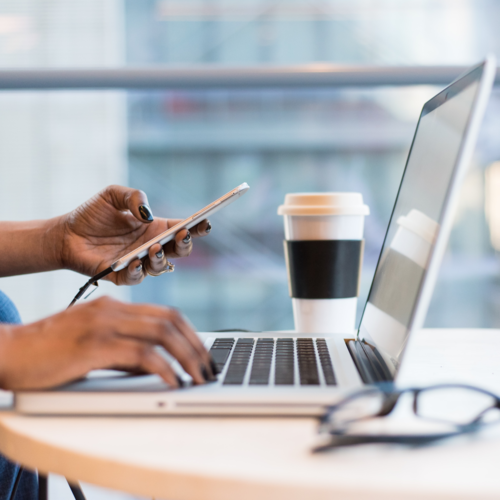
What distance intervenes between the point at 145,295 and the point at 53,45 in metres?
1.89

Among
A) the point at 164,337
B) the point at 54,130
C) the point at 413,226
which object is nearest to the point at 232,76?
the point at 413,226

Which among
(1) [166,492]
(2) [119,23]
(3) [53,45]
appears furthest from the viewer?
(2) [119,23]

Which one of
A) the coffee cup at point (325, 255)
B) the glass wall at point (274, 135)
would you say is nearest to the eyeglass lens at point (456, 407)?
the coffee cup at point (325, 255)

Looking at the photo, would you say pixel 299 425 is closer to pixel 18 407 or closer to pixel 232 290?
pixel 18 407

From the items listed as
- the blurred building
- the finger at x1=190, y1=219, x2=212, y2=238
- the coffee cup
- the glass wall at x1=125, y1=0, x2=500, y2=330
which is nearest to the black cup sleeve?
the coffee cup

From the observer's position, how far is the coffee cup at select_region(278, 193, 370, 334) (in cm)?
62

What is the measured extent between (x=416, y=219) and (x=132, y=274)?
1.14ft

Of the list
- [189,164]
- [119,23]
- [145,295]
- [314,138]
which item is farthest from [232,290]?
[119,23]

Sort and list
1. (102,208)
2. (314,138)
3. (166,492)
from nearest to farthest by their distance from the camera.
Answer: (166,492), (102,208), (314,138)

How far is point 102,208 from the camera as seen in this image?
70 centimetres

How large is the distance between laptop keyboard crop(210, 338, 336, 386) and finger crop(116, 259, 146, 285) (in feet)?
0.53

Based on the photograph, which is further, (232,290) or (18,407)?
(232,290)

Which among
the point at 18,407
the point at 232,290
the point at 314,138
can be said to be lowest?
the point at 232,290

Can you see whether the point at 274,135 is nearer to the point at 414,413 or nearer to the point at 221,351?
the point at 221,351
